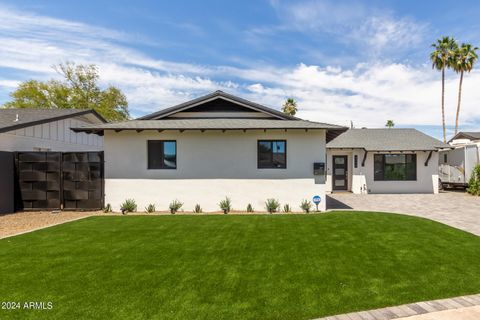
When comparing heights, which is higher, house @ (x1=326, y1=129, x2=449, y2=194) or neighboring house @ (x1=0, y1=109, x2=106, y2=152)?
neighboring house @ (x1=0, y1=109, x2=106, y2=152)

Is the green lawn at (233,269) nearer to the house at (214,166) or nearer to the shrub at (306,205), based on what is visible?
the shrub at (306,205)

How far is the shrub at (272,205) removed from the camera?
1088 cm

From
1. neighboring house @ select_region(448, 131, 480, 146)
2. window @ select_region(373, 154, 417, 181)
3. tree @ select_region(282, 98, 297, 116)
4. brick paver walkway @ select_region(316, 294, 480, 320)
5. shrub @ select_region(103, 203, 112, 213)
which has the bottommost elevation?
brick paver walkway @ select_region(316, 294, 480, 320)

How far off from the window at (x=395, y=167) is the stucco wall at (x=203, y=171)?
9.67 metres

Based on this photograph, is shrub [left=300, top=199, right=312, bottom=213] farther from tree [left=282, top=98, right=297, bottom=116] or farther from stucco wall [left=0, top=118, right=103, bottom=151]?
tree [left=282, top=98, right=297, bottom=116]

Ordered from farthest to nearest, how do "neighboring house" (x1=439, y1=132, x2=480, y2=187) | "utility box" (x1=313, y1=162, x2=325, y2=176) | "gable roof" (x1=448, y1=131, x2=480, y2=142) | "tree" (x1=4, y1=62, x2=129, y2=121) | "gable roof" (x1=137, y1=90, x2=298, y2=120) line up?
1. "tree" (x1=4, y1=62, x2=129, y2=121)
2. "gable roof" (x1=448, y1=131, x2=480, y2=142)
3. "neighboring house" (x1=439, y1=132, x2=480, y2=187)
4. "gable roof" (x1=137, y1=90, x2=298, y2=120)
5. "utility box" (x1=313, y1=162, x2=325, y2=176)

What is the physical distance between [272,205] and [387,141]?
42.1 ft

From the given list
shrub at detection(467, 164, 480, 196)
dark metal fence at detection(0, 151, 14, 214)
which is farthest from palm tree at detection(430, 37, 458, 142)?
dark metal fence at detection(0, 151, 14, 214)

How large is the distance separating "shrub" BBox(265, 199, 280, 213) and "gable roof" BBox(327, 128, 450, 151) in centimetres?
867

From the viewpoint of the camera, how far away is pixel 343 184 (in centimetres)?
1861

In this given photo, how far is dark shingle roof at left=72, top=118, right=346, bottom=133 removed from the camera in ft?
34.7

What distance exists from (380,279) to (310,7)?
11.4 meters

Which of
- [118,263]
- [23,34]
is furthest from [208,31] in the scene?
[118,263]

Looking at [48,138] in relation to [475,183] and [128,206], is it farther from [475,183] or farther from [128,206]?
[475,183]
